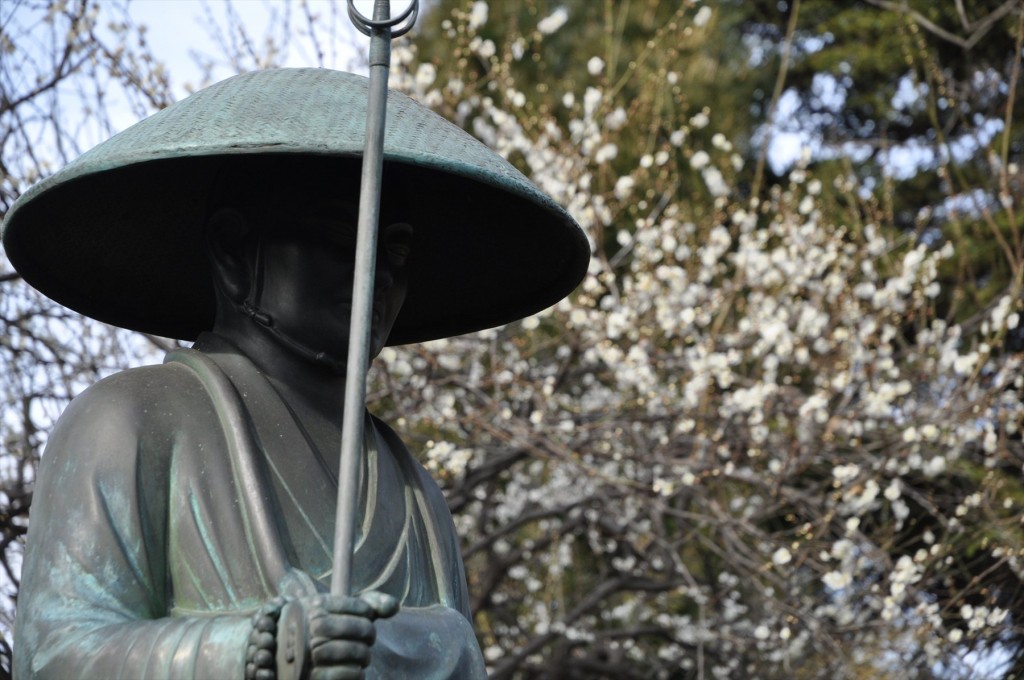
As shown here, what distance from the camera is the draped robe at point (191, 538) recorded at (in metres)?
2.56

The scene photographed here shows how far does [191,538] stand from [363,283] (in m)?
0.58

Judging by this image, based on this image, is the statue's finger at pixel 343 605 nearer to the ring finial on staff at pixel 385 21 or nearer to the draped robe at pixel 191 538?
the draped robe at pixel 191 538

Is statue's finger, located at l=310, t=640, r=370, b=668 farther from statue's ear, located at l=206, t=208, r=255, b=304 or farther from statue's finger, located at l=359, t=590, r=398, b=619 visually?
statue's ear, located at l=206, t=208, r=255, b=304

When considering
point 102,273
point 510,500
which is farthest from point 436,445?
point 102,273

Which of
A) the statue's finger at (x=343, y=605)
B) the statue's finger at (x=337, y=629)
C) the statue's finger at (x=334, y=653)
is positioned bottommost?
the statue's finger at (x=334, y=653)

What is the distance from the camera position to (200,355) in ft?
9.99

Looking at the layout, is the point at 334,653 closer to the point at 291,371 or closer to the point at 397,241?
the point at 291,371

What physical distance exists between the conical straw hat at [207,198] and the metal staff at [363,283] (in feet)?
0.41

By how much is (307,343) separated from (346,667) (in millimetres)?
926

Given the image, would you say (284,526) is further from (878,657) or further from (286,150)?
(878,657)

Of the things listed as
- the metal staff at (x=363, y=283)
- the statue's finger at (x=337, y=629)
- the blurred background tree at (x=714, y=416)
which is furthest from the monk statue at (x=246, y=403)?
the blurred background tree at (x=714, y=416)

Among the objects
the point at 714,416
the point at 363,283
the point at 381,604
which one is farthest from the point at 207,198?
the point at 714,416

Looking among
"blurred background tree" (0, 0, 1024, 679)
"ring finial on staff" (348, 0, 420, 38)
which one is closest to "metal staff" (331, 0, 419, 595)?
"ring finial on staff" (348, 0, 420, 38)

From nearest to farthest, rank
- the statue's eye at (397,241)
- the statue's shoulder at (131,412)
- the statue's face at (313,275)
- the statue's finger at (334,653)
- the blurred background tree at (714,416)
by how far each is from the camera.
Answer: the statue's finger at (334,653) < the statue's shoulder at (131,412) < the statue's face at (313,275) < the statue's eye at (397,241) < the blurred background tree at (714,416)
